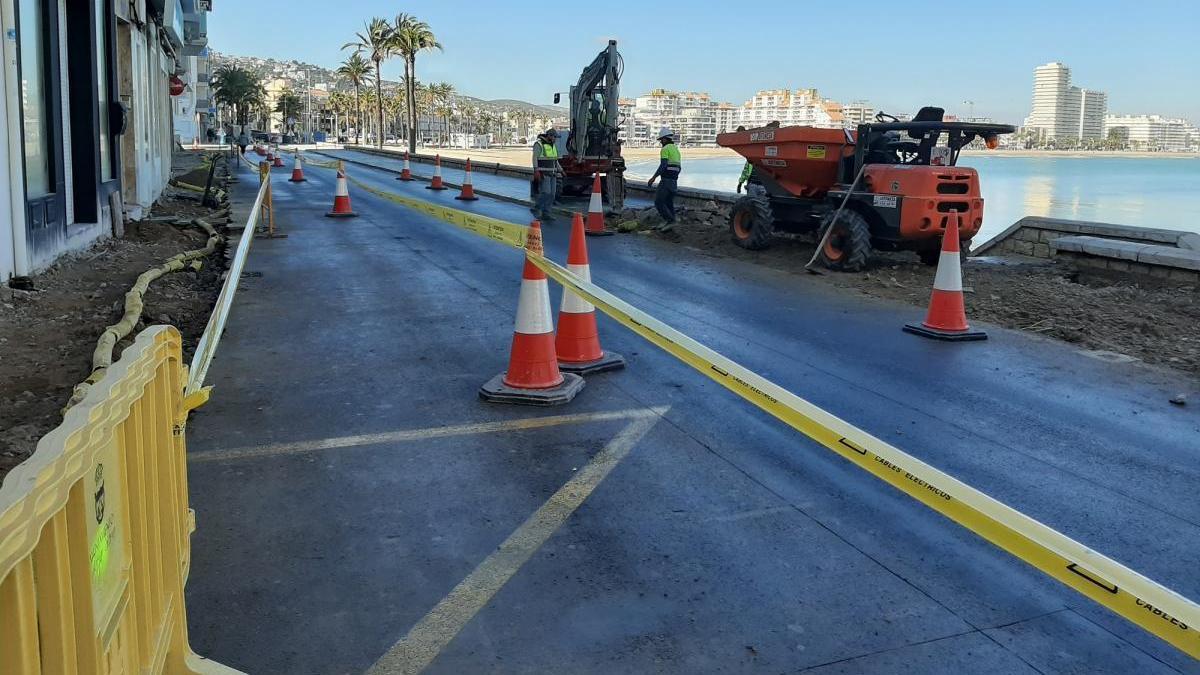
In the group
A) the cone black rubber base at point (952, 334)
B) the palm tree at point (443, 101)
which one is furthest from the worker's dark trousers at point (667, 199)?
the palm tree at point (443, 101)

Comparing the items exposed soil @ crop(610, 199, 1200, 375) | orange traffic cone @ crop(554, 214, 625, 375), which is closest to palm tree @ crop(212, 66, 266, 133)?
exposed soil @ crop(610, 199, 1200, 375)

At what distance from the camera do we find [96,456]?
1848 mm

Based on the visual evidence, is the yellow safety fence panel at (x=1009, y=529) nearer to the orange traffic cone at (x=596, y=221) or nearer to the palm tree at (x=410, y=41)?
the orange traffic cone at (x=596, y=221)

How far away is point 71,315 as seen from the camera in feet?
28.0

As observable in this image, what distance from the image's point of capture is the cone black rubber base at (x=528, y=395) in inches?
246

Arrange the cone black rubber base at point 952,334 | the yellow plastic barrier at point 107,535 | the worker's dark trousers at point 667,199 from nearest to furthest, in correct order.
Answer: the yellow plastic barrier at point 107,535, the cone black rubber base at point 952,334, the worker's dark trousers at point 667,199

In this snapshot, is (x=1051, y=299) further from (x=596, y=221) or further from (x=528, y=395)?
(x=596, y=221)

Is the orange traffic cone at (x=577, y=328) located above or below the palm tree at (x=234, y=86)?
below

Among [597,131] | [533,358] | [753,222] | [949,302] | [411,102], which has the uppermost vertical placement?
[411,102]

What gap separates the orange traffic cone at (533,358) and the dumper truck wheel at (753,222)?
27.3 ft

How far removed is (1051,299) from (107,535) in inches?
413

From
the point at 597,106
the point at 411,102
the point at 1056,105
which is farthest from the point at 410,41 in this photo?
the point at 1056,105

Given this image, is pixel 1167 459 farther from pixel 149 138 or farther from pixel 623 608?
pixel 149 138

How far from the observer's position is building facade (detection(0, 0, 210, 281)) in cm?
918
